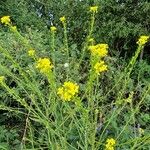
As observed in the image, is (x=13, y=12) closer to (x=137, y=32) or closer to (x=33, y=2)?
(x=33, y=2)

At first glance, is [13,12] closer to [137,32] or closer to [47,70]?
[137,32]

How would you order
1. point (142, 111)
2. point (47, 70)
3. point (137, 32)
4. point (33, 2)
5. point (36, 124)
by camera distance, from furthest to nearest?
point (33, 2)
point (137, 32)
point (142, 111)
point (36, 124)
point (47, 70)

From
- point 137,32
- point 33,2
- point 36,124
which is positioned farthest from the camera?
point 33,2

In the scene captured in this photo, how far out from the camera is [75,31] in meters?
6.48

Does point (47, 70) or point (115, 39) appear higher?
point (47, 70)

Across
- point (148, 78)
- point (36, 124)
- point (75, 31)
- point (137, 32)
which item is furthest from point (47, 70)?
point (75, 31)

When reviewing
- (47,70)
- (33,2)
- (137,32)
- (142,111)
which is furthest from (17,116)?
(33,2)

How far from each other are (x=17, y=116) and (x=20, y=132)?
13 cm

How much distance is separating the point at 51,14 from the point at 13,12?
0.58 metres

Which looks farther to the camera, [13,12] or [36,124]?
[13,12]

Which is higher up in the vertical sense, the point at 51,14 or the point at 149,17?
the point at 149,17

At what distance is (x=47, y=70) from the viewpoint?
245 centimetres

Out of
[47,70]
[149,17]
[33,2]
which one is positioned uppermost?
[47,70]

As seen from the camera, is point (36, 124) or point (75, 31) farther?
point (75, 31)
